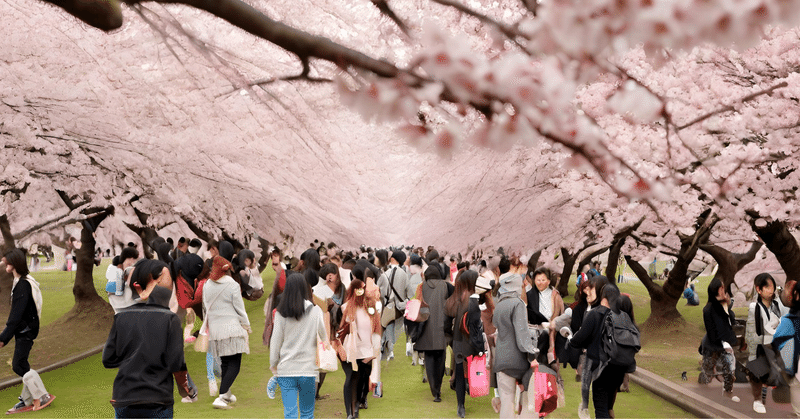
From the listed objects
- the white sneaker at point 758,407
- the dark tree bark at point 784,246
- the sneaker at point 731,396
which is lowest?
the sneaker at point 731,396

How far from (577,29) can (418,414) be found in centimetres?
687

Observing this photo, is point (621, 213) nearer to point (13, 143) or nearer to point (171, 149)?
point (171, 149)

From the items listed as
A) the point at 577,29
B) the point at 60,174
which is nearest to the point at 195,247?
the point at 60,174

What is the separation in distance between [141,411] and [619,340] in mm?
4820

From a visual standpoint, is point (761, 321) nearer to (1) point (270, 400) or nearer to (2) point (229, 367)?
(1) point (270, 400)

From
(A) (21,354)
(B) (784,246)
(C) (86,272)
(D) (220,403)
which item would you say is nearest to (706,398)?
(B) (784,246)

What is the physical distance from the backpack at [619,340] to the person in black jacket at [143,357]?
14.7 ft

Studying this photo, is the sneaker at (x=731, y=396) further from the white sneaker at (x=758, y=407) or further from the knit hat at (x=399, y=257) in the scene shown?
the knit hat at (x=399, y=257)

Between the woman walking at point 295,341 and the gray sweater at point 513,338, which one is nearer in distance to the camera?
the woman walking at point 295,341

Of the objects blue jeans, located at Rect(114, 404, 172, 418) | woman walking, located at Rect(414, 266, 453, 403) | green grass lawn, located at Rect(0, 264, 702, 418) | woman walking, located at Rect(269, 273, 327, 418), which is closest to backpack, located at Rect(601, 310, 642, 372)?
green grass lawn, located at Rect(0, 264, 702, 418)

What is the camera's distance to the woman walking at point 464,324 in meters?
7.77

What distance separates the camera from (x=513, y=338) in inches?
270

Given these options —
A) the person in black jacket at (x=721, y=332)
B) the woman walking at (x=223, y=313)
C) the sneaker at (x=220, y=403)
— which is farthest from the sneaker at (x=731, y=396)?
the sneaker at (x=220, y=403)

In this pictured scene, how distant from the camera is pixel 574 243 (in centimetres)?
1881
